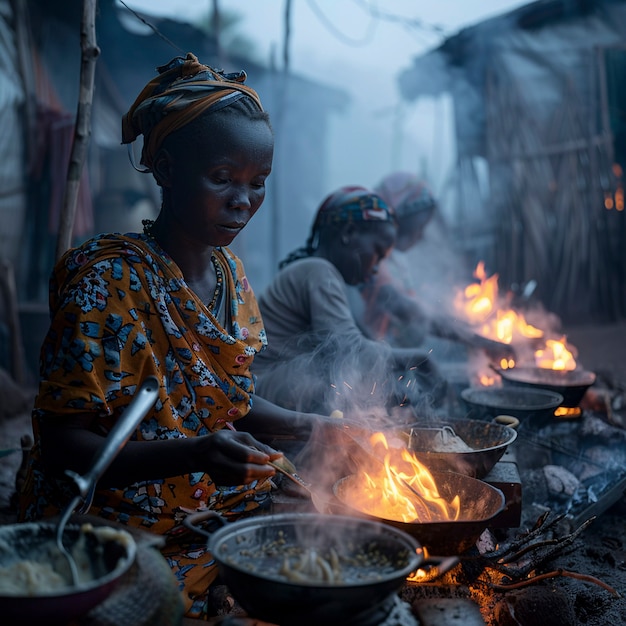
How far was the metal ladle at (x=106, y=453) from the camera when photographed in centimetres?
141

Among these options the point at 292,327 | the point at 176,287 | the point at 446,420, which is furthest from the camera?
the point at 292,327

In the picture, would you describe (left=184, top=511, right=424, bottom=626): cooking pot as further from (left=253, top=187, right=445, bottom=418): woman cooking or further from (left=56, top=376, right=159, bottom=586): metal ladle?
(left=253, top=187, right=445, bottom=418): woman cooking

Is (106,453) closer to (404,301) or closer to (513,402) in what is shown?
(513,402)

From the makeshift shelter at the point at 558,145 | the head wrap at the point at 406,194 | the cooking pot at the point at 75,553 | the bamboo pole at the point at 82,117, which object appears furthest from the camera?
the makeshift shelter at the point at 558,145

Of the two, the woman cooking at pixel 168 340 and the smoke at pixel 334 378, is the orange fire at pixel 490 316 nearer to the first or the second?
the smoke at pixel 334 378

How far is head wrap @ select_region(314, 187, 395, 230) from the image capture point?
470 centimetres

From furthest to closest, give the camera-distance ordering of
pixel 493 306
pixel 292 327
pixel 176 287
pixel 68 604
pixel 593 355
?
pixel 593 355 < pixel 493 306 < pixel 292 327 < pixel 176 287 < pixel 68 604

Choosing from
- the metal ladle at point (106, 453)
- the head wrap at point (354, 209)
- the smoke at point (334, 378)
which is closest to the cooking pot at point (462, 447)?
the smoke at point (334, 378)

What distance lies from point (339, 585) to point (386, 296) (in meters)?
4.83

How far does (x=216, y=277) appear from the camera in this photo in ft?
8.64

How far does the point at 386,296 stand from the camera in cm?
606

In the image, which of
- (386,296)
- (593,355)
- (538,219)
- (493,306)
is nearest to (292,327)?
(386,296)

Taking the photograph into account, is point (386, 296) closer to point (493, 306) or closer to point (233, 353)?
point (493, 306)

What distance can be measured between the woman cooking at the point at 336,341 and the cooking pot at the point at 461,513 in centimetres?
120
